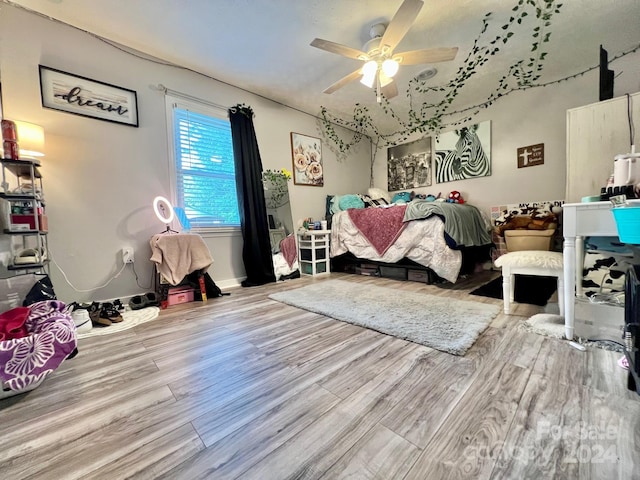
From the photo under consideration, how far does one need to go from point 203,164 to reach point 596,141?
3.59 metres

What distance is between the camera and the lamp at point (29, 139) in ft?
5.68

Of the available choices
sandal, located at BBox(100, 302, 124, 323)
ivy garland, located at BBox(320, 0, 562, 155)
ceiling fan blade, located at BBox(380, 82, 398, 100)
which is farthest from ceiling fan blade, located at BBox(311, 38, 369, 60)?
sandal, located at BBox(100, 302, 124, 323)

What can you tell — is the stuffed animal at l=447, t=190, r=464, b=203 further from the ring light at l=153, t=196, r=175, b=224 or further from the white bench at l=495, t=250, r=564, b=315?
the ring light at l=153, t=196, r=175, b=224

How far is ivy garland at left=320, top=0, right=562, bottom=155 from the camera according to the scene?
2066 millimetres

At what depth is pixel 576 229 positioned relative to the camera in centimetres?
130

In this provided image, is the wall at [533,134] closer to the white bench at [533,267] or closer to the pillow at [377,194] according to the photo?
the pillow at [377,194]

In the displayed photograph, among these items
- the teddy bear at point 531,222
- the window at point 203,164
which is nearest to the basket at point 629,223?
the teddy bear at point 531,222

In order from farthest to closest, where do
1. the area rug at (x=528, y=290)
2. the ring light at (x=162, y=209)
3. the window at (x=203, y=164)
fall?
the window at (x=203, y=164), the ring light at (x=162, y=209), the area rug at (x=528, y=290)

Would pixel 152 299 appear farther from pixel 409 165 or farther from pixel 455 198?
pixel 409 165

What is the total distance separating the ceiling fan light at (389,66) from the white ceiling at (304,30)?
0.33 m

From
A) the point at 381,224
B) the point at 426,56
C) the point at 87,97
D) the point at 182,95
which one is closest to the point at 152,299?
the point at 87,97

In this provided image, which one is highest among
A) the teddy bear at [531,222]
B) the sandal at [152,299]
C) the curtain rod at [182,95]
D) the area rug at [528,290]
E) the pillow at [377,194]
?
the curtain rod at [182,95]

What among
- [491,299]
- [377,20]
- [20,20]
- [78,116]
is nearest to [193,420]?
[491,299]

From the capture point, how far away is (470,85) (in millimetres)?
3102
